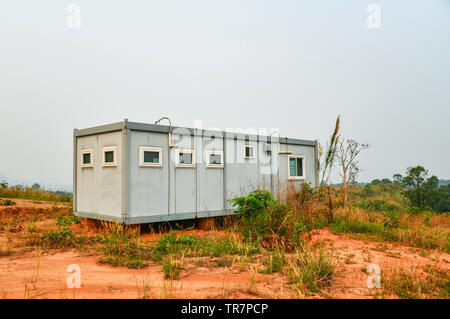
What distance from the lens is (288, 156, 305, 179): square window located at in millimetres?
10812

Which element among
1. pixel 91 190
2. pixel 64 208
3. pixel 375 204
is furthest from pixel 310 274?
pixel 375 204

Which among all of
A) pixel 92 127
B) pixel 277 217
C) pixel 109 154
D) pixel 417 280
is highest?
pixel 92 127

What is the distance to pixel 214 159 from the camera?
29.1ft

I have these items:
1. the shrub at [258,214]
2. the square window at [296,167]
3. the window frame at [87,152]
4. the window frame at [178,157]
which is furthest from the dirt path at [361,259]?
the window frame at [87,152]

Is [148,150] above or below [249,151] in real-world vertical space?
below

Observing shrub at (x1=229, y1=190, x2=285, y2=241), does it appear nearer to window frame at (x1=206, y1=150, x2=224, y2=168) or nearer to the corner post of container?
window frame at (x1=206, y1=150, x2=224, y2=168)

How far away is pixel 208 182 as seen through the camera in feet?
28.6

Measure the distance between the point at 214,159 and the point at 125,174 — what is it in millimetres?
2432

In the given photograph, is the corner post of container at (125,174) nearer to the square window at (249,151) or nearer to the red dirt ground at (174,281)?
the red dirt ground at (174,281)

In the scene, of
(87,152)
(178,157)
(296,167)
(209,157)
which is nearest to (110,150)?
(87,152)

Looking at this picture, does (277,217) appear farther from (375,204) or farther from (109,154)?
(375,204)

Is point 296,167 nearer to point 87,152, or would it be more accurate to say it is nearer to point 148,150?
point 148,150
